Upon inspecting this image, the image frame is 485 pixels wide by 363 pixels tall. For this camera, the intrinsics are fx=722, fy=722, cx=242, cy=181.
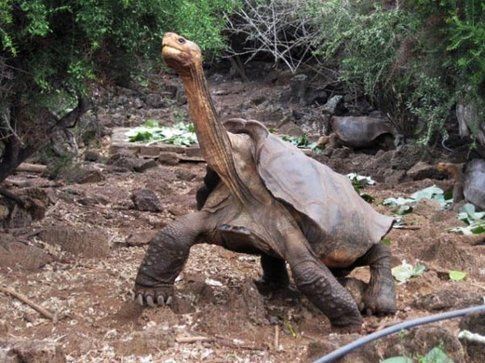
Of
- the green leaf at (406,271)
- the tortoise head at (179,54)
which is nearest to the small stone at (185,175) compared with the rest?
the green leaf at (406,271)

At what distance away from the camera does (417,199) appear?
6672 mm

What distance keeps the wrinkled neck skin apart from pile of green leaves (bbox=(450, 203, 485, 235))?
2.68 m

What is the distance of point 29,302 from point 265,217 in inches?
47.7

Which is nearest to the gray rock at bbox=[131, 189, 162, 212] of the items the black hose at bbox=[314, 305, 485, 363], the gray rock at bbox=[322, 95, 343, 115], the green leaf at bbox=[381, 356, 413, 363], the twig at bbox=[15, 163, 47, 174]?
the twig at bbox=[15, 163, 47, 174]

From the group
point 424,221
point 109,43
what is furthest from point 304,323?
point 424,221

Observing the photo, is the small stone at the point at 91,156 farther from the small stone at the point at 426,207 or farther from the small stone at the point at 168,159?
the small stone at the point at 426,207

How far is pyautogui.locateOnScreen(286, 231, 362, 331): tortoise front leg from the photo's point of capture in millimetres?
3070

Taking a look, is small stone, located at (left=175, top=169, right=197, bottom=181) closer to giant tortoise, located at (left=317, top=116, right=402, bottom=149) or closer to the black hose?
giant tortoise, located at (left=317, top=116, right=402, bottom=149)

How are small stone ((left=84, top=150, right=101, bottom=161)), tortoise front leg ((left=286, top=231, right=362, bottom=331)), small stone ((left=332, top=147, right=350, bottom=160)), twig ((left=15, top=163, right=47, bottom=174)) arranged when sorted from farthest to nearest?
1. small stone ((left=332, top=147, right=350, bottom=160))
2. small stone ((left=84, top=150, right=101, bottom=161))
3. twig ((left=15, top=163, right=47, bottom=174))
4. tortoise front leg ((left=286, top=231, right=362, bottom=331))

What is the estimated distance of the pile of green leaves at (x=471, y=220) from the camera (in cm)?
534

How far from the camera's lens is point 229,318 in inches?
125

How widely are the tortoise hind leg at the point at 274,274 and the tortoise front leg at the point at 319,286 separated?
61 centimetres

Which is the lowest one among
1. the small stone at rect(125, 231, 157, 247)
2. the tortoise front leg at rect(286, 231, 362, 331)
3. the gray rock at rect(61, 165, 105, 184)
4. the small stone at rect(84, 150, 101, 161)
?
the small stone at rect(84, 150, 101, 161)

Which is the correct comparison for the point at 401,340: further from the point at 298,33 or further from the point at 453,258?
the point at 298,33
